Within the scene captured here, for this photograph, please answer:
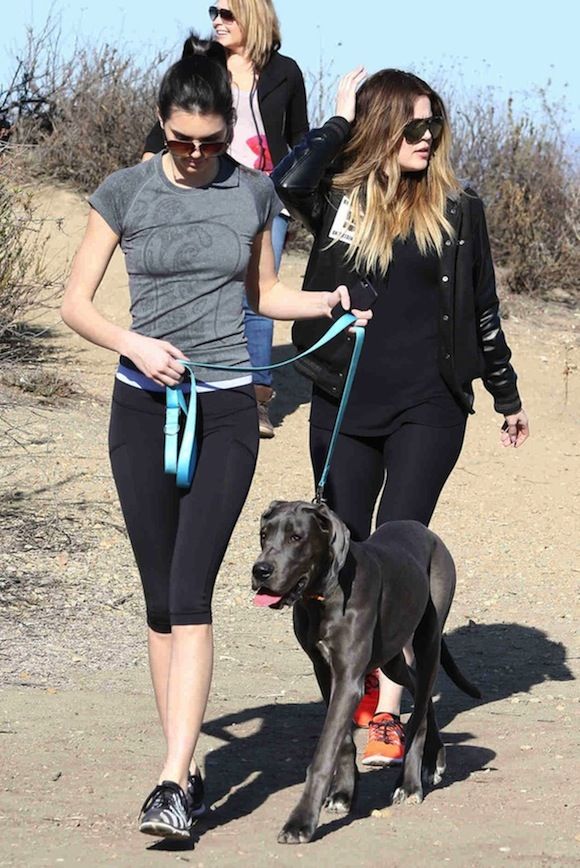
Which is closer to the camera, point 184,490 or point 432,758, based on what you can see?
point 184,490

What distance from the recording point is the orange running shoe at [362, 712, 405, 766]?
5.55 m

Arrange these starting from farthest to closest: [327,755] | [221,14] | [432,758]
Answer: [221,14] < [432,758] < [327,755]

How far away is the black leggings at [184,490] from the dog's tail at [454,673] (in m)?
1.57

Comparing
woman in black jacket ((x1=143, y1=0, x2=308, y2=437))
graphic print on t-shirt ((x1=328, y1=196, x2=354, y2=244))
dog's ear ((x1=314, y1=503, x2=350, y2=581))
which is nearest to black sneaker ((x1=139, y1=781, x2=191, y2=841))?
dog's ear ((x1=314, y1=503, x2=350, y2=581))

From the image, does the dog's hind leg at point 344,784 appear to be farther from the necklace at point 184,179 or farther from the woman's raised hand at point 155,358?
the necklace at point 184,179

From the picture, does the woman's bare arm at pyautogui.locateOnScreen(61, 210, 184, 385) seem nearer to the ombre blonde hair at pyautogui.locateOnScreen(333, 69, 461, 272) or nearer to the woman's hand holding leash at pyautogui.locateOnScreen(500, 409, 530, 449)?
the ombre blonde hair at pyautogui.locateOnScreen(333, 69, 461, 272)

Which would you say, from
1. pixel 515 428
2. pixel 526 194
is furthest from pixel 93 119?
pixel 515 428

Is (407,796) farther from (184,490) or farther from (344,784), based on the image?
(184,490)

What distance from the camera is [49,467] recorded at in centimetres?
998

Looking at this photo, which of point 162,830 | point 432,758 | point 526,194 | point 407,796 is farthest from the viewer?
point 526,194

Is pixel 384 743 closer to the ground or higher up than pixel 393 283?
closer to the ground

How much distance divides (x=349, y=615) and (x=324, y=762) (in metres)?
0.46

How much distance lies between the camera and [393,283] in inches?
218

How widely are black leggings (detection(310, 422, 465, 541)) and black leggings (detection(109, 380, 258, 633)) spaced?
100 cm
